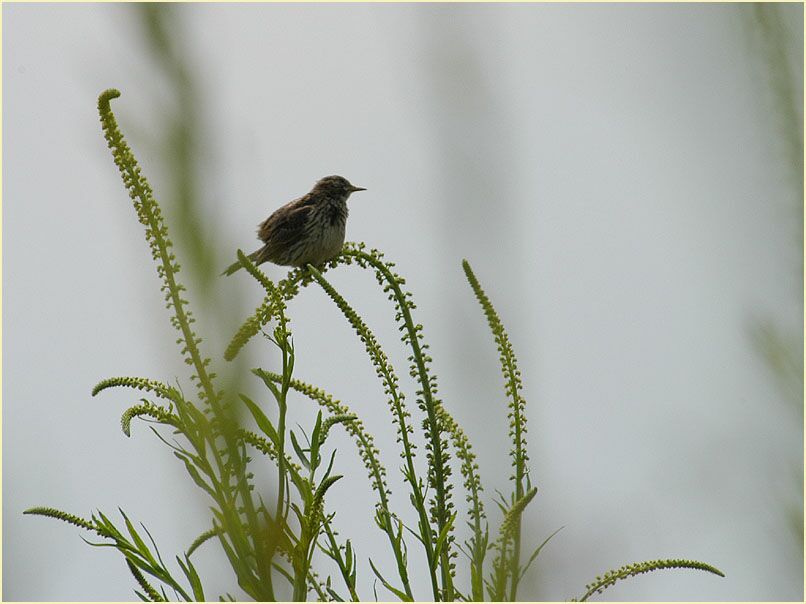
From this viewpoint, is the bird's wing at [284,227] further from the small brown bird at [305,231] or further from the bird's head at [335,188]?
the bird's head at [335,188]

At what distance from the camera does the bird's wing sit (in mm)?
8413

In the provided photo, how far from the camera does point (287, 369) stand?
2.64 m

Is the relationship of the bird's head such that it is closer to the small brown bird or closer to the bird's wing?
the small brown bird

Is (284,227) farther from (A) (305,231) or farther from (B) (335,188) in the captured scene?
(B) (335,188)

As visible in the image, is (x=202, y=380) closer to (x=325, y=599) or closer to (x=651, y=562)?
(x=325, y=599)

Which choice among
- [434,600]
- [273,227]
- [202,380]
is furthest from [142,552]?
[273,227]

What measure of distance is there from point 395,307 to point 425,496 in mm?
606

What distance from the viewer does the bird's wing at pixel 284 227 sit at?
8.41 meters

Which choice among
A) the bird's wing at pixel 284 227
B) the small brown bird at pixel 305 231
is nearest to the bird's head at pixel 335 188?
the small brown bird at pixel 305 231

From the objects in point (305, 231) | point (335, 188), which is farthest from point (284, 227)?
point (335, 188)

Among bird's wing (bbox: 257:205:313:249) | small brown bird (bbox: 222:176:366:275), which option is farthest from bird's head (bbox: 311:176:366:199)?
bird's wing (bbox: 257:205:313:249)

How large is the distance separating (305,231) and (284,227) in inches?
11.9

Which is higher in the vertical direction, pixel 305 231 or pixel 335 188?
pixel 335 188

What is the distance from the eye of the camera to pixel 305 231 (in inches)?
329
